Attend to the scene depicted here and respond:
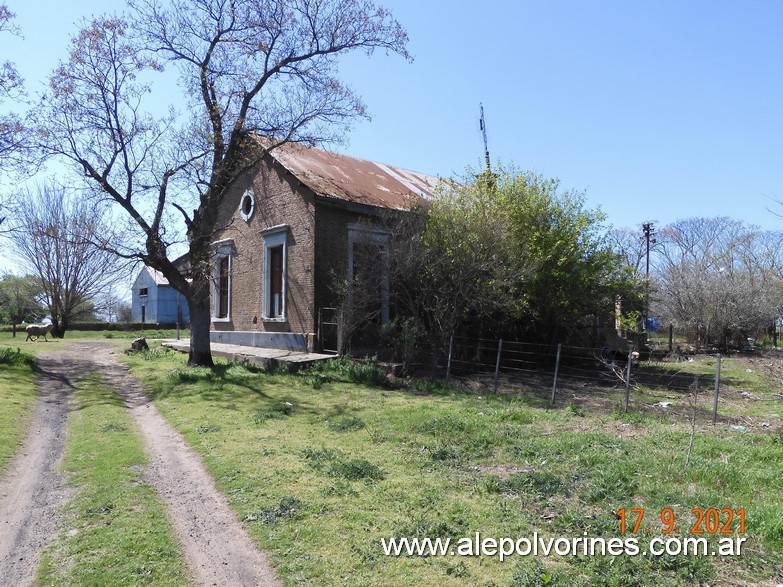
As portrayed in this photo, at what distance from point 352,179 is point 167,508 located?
16.5 meters

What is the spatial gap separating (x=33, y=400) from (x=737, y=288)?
109ft

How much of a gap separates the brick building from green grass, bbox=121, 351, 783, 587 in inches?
282

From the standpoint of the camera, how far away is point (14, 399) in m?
11.1

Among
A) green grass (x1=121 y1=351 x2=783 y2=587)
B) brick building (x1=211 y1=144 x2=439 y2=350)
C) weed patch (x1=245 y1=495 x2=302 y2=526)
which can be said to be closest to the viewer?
green grass (x1=121 y1=351 x2=783 y2=587)

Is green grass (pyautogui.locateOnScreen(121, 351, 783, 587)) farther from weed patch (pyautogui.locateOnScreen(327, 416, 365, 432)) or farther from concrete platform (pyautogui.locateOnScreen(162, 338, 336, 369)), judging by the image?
concrete platform (pyautogui.locateOnScreen(162, 338, 336, 369))

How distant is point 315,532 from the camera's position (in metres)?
4.73

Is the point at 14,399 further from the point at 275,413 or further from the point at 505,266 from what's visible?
the point at 505,266

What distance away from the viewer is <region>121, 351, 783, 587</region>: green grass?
403 cm

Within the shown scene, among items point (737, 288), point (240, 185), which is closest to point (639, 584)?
point (240, 185)

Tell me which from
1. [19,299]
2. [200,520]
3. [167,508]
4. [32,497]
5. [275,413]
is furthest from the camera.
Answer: [19,299]
